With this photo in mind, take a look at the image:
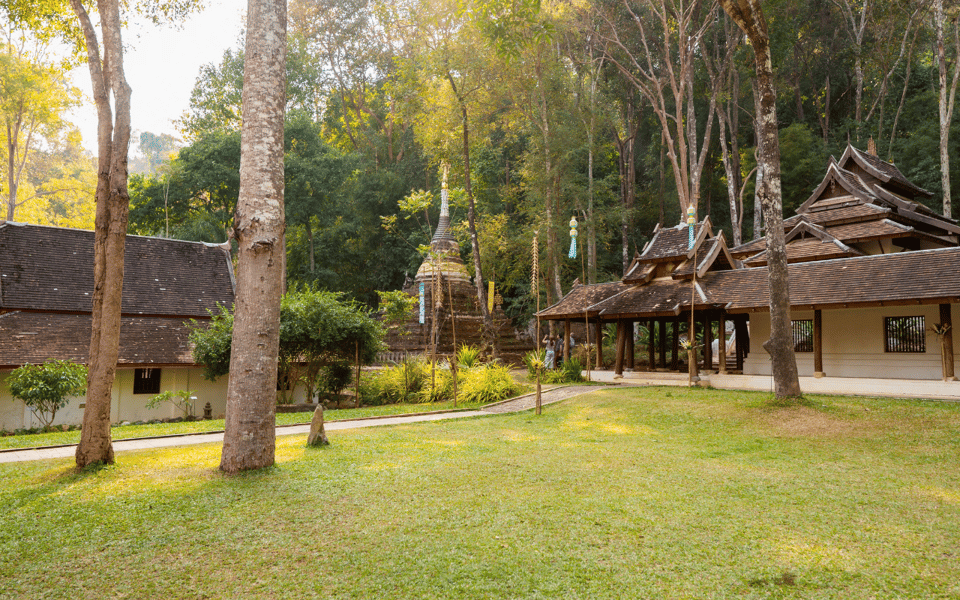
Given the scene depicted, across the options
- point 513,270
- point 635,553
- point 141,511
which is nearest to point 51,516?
point 141,511

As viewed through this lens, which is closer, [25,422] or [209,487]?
[209,487]

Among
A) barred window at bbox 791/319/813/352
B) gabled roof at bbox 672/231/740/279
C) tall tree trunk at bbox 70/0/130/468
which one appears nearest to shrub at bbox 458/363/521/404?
gabled roof at bbox 672/231/740/279

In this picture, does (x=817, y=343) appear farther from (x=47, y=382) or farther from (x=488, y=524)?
(x=47, y=382)

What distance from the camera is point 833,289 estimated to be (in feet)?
46.1

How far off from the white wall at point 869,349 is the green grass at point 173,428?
9.73m

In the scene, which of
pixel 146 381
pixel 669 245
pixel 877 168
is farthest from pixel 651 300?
pixel 146 381

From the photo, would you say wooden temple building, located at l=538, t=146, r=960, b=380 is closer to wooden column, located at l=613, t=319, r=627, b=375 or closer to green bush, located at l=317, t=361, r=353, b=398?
wooden column, located at l=613, t=319, r=627, b=375

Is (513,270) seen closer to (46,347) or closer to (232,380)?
(46,347)

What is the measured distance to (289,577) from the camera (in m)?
3.47

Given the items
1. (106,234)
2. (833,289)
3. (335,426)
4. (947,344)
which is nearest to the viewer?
(106,234)

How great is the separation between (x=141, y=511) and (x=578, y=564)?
11.2 ft

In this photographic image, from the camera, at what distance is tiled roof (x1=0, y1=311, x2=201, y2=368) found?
14.9 metres

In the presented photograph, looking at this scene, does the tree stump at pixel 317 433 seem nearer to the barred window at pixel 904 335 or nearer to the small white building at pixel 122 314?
the small white building at pixel 122 314

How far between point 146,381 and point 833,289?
18.5m
